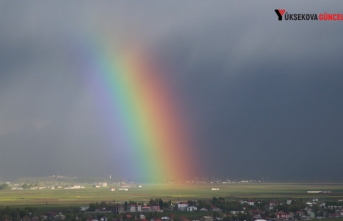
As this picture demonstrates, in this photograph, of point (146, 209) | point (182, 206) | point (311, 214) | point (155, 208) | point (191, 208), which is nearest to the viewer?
point (311, 214)

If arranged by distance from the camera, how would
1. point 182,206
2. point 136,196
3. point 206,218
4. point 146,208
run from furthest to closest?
point 136,196 → point 182,206 → point 146,208 → point 206,218

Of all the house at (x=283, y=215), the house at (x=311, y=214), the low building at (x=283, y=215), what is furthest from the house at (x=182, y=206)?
the house at (x=311, y=214)

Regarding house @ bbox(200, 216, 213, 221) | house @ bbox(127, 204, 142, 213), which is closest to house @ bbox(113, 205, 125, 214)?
house @ bbox(127, 204, 142, 213)

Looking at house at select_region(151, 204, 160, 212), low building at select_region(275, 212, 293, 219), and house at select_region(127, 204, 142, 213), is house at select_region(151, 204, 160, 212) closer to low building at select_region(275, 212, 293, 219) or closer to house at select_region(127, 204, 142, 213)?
house at select_region(127, 204, 142, 213)

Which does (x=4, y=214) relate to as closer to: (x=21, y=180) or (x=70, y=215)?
(x=70, y=215)

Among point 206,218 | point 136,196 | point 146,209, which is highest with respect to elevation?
point 136,196

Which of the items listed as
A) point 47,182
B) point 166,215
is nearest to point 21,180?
point 47,182

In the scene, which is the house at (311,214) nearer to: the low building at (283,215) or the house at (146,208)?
the low building at (283,215)

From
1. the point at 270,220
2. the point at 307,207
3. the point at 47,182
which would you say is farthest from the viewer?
the point at 47,182

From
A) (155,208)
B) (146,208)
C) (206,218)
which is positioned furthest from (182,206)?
(206,218)

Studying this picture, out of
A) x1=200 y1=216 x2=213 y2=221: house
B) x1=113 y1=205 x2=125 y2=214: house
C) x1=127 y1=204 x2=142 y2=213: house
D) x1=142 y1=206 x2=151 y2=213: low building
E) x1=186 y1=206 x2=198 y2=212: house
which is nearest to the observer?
x1=200 y1=216 x2=213 y2=221: house

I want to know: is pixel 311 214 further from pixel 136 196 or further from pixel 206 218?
pixel 136 196
